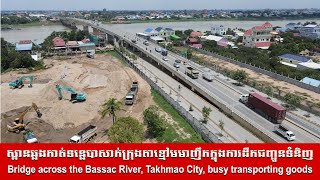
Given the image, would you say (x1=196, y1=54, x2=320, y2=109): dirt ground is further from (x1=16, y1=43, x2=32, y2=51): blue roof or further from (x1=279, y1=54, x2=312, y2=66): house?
(x1=16, y1=43, x2=32, y2=51): blue roof

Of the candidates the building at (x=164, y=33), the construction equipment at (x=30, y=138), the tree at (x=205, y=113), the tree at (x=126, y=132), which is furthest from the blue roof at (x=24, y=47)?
the tree at (x=205, y=113)

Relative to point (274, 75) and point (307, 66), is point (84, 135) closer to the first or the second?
point (274, 75)

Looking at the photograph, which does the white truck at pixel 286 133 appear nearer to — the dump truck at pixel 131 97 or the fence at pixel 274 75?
the fence at pixel 274 75

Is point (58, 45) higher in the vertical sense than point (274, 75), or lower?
higher

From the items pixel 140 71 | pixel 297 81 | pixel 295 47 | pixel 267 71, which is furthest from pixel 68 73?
pixel 295 47

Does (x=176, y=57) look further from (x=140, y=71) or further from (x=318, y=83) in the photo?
(x=318, y=83)

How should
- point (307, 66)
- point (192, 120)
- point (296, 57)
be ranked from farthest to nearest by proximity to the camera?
point (296, 57) → point (307, 66) → point (192, 120)

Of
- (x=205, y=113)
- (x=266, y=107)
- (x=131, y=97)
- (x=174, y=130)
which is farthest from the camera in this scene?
(x=131, y=97)

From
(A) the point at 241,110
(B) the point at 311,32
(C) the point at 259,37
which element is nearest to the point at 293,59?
(C) the point at 259,37
